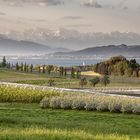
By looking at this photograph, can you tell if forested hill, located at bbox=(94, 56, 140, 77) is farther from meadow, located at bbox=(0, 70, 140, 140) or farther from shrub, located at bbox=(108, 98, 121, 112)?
shrub, located at bbox=(108, 98, 121, 112)

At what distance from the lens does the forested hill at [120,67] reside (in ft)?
347

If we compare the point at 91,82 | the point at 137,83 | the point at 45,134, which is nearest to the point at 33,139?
the point at 45,134

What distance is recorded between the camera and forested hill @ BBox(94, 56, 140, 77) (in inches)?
4158

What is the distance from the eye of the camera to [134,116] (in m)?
31.1

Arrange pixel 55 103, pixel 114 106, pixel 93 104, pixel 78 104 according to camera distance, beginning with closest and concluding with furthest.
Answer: pixel 114 106, pixel 93 104, pixel 78 104, pixel 55 103

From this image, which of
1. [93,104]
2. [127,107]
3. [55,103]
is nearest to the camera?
[127,107]

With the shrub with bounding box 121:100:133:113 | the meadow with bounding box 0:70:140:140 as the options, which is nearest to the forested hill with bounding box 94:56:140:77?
the meadow with bounding box 0:70:140:140

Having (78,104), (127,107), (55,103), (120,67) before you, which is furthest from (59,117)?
(120,67)

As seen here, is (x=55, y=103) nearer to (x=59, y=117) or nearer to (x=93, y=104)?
(x=93, y=104)

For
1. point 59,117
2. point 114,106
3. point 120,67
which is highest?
point 120,67

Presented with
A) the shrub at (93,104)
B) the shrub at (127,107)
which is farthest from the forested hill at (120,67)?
the shrub at (127,107)

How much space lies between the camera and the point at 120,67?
367 feet

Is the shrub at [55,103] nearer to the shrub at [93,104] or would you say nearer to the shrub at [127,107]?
the shrub at [93,104]

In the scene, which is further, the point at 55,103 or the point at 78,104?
the point at 55,103
